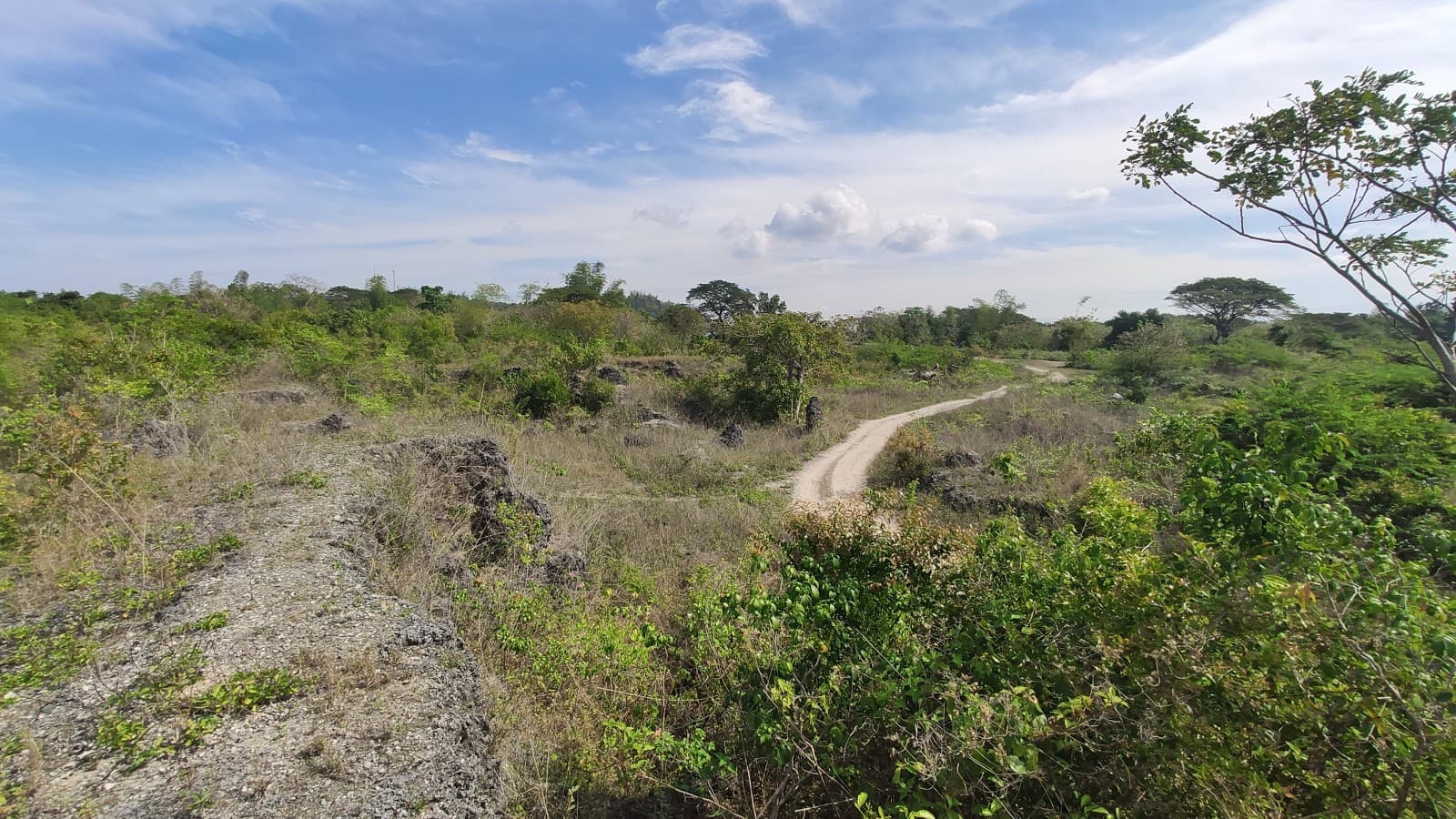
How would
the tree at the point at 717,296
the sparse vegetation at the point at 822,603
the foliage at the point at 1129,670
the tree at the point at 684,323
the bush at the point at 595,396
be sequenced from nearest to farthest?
the foliage at the point at 1129,670 → the sparse vegetation at the point at 822,603 → the bush at the point at 595,396 → the tree at the point at 684,323 → the tree at the point at 717,296

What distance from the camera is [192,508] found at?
5352 mm

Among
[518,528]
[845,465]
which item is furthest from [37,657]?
[845,465]

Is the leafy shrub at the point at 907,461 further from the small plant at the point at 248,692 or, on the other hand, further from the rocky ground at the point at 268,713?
the small plant at the point at 248,692

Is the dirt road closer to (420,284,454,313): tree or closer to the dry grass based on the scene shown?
the dry grass

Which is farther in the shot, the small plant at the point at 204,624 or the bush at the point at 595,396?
the bush at the point at 595,396

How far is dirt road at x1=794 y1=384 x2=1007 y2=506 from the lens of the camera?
11211 mm

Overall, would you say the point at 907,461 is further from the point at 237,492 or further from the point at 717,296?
the point at 717,296

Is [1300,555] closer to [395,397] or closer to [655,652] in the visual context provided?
[655,652]

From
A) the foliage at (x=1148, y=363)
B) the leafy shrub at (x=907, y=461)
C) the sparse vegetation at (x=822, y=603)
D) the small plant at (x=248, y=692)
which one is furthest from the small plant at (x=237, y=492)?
the foliage at (x=1148, y=363)

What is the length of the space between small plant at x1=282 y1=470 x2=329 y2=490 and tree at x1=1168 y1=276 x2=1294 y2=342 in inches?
1756

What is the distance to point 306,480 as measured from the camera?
6090 millimetres

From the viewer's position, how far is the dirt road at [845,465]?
36.8ft

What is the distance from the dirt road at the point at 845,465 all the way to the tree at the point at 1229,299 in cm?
3112

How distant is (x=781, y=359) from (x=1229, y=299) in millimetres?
37391
